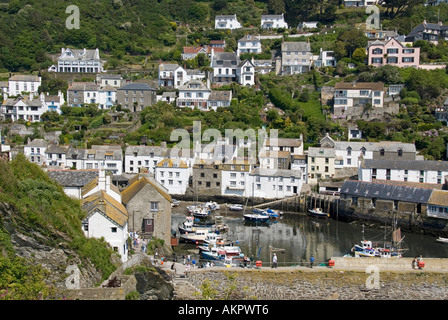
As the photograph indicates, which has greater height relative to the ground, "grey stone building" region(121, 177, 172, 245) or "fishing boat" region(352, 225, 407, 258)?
"grey stone building" region(121, 177, 172, 245)

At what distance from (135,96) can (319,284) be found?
137 ft

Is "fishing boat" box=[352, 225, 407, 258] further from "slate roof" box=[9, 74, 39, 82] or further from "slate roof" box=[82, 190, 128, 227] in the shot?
"slate roof" box=[9, 74, 39, 82]

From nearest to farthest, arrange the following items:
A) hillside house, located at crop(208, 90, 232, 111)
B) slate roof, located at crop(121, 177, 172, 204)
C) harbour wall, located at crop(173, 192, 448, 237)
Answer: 1. slate roof, located at crop(121, 177, 172, 204)
2. harbour wall, located at crop(173, 192, 448, 237)
3. hillside house, located at crop(208, 90, 232, 111)

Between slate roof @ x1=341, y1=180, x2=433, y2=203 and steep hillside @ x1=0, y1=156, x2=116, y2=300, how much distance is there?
919 inches

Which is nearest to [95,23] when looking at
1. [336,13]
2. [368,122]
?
[336,13]

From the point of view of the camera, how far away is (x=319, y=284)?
2216 centimetres

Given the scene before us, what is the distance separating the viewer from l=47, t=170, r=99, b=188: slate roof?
32.5 m

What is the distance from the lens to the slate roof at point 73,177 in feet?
107

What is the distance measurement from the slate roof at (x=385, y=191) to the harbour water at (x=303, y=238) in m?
2.29

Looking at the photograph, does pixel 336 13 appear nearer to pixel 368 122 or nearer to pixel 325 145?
pixel 368 122

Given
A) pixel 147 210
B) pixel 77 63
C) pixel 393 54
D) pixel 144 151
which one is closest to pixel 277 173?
pixel 144 151

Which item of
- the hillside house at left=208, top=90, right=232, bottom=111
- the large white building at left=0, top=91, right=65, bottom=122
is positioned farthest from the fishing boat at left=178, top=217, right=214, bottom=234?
the large white building at left=0, top=91, right=65, bottom=122

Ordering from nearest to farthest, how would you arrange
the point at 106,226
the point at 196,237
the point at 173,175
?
the point at 106,226 < the point at 196,237 < the point at 173,175

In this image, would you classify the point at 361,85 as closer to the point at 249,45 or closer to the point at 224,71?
the point at 224,71
